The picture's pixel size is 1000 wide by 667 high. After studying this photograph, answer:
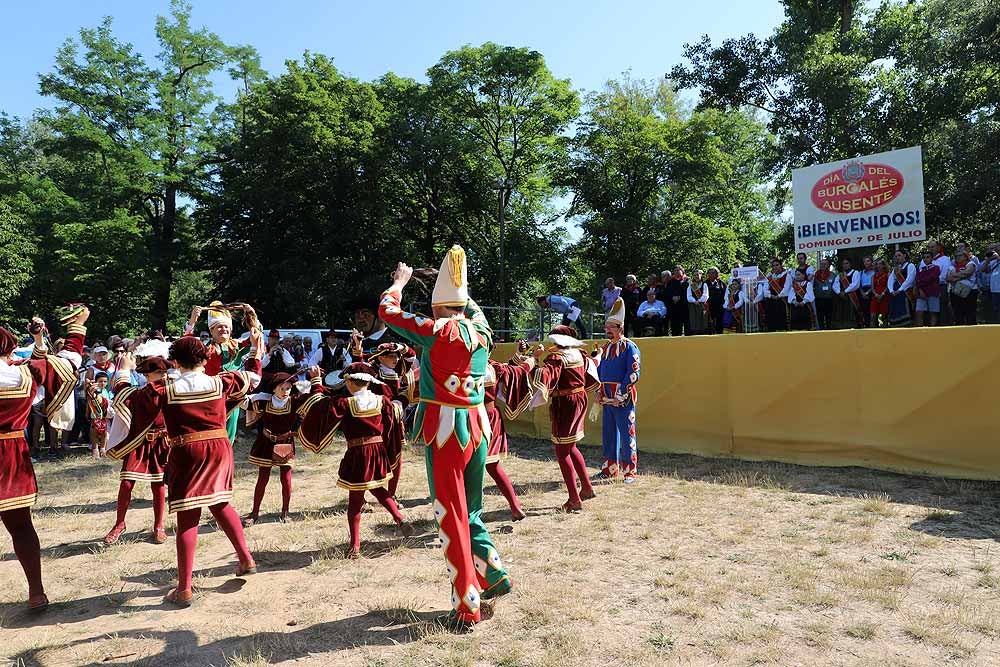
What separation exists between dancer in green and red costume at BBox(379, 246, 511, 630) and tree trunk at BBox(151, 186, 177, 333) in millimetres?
26803

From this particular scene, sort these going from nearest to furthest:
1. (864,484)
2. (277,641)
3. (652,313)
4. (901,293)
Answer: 1. (277,641)
2. (864,484)
3. (901,293)
4. (652,313)

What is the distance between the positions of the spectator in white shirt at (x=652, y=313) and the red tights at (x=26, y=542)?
1224 centimetres

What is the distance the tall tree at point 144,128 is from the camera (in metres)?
26.8

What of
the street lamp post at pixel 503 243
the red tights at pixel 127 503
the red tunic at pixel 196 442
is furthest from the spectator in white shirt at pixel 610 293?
the red tunic at pixel 196 442

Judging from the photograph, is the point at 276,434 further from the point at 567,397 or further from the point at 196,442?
the point at 567,397

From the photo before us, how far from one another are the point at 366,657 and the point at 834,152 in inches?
926

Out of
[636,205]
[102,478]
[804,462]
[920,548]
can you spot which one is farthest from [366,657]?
[636,205]

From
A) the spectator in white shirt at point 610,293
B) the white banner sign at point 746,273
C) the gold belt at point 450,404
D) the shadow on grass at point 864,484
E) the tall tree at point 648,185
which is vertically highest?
the tall tree at point 648,185

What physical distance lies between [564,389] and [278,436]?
3049mm

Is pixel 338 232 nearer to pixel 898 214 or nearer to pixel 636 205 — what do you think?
pixel 636 205

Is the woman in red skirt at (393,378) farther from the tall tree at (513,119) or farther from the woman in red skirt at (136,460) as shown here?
the tall tree at (513,119)

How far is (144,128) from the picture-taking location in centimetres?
2770

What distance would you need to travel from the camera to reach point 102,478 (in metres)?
10.1

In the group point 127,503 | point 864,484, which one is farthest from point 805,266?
point 127,503
